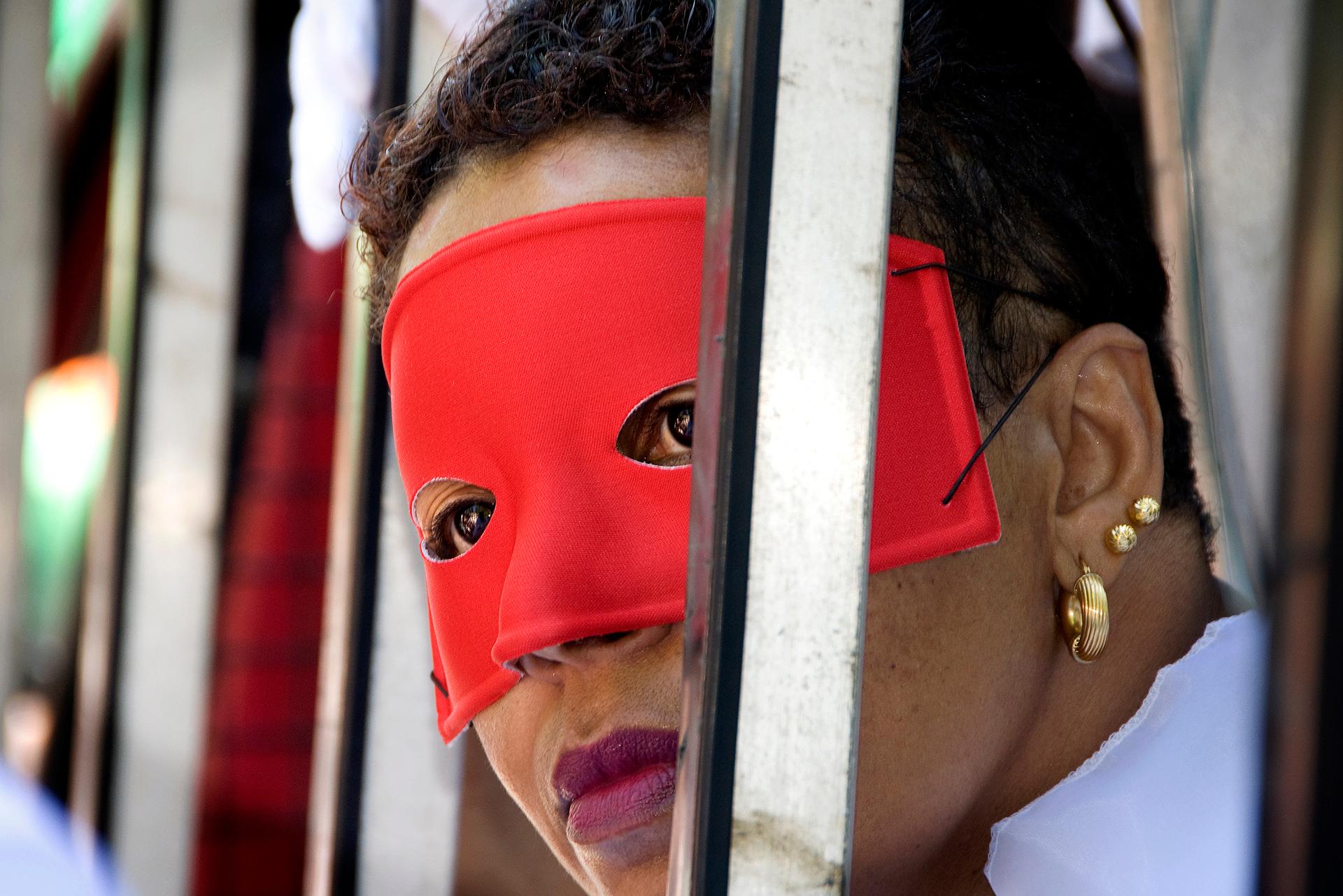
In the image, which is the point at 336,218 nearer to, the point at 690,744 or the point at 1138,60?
the point at 1138,60

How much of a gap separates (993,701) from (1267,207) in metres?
0.46

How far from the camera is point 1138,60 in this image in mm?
1299

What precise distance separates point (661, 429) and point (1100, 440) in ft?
0.96

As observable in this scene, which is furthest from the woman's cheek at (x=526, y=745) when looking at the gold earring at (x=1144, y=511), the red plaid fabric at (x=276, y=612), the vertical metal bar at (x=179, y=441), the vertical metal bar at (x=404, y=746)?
the vertical metal bar at (x=179, y=441)

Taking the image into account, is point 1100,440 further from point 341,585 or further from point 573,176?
point 341,585

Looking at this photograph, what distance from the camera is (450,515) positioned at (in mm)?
962

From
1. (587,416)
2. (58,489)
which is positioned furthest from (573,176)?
(58,489)

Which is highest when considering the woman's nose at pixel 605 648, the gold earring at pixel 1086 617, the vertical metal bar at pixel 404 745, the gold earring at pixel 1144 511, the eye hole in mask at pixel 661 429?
the eye hole in mask at pixel 661 429

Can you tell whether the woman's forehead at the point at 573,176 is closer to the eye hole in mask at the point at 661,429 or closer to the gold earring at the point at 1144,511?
the eye hole in mask at the point at 661,429

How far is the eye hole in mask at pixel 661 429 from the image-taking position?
0.81m

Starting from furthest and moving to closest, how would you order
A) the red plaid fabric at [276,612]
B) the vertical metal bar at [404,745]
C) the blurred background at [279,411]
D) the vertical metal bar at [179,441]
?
the vertical metal bar at [179,441] → the red plaid fabric at [276,612] → the vertical metal bar at [404,745] → the blurred background at [279,411]

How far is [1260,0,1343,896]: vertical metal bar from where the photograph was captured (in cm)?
76

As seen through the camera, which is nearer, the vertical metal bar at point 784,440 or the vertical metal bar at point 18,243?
the vertical metal bar at point 784,440

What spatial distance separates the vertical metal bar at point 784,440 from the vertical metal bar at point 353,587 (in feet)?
3.40
